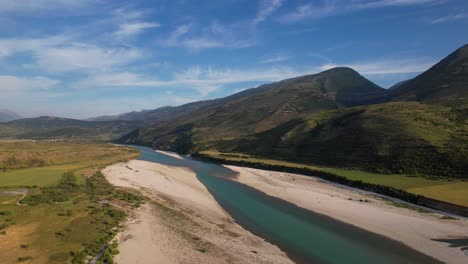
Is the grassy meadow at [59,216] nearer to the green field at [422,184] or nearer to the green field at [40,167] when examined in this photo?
the green field at [40,167]

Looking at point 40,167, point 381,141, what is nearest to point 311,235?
point 381,141

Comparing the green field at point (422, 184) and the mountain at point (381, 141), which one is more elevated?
the mountain at point (381, 141)

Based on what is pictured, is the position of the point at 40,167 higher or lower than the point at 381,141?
lower

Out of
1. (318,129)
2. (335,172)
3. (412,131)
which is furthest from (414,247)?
(318,129)

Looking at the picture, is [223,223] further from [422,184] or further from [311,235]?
[422,184]

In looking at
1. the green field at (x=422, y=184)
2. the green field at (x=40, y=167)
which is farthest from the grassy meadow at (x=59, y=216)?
the green field at (x=422, y=184)

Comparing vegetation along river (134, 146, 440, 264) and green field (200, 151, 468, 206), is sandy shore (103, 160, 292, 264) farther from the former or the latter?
green field (200, 151, 468, 206)
